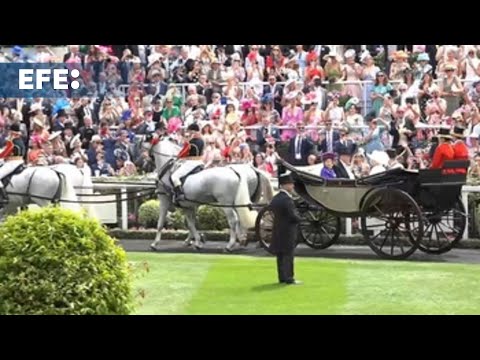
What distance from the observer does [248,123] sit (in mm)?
15602

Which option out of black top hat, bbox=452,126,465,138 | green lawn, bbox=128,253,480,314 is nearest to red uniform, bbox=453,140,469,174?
black top hat, bbox=452,126,465,138

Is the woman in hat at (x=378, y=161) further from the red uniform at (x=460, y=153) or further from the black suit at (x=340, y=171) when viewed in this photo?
the red uniform at (x=460, y=153)

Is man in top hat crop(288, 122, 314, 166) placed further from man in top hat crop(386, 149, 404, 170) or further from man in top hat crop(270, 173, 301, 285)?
man in top hat crop(270, 173, 301, 285)

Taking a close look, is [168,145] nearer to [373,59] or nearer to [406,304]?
[373,59]

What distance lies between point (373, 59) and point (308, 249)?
336cm

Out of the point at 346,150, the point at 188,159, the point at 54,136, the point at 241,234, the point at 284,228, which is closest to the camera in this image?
the point at 284,228

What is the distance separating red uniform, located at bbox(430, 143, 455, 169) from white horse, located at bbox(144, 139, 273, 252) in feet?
7.92

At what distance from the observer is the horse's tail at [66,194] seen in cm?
1445

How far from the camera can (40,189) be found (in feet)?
48.0

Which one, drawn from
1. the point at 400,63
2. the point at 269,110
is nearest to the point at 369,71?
the point at 400,63

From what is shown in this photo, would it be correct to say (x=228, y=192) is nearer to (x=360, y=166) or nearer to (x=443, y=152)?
(x=360, y=166)

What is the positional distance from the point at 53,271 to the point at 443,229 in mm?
6712

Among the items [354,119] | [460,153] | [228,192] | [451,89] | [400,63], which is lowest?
[228,192]
